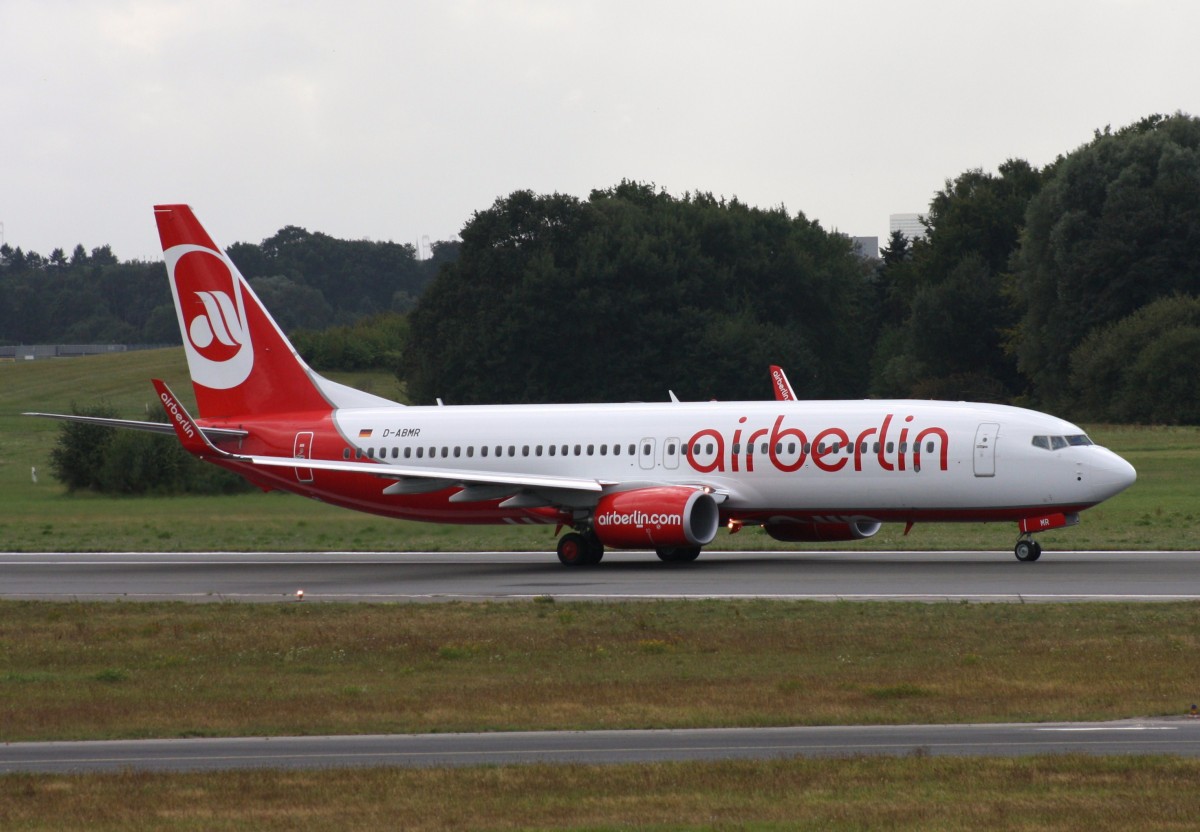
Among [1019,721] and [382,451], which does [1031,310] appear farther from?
[1019,721]

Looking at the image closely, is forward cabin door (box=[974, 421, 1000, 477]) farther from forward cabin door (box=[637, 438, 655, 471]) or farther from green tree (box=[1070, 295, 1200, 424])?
green tree (box=[1070, 295, 1200, 424])

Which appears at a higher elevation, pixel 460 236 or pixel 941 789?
pixel 460 236

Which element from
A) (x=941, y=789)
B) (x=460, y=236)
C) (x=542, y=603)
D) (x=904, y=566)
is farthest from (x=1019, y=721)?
(x=460, y=236)

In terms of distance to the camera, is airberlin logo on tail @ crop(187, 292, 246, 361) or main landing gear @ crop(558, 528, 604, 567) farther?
airberlin logo on tail @ crop(187, 292, 246, 361)

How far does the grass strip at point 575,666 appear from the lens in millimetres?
17703

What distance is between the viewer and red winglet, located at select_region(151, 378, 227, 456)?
36.6m

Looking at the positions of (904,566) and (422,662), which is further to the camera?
(904,566)

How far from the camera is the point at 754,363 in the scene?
91750 mm

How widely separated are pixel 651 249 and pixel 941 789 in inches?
3319

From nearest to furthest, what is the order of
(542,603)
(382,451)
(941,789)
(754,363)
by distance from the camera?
(941,789) < (542,603) < (382,451) < (754,363)

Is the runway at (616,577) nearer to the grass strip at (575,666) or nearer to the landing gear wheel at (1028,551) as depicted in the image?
the landing gear wheel at (1028,551)

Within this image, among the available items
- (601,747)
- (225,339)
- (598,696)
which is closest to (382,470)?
(225,339)

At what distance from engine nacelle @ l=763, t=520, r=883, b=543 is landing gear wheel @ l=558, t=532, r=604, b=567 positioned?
3.72 m

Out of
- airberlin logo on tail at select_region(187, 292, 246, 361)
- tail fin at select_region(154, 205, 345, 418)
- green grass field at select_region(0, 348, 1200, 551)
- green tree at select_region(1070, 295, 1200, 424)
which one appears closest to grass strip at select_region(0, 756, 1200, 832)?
green grass field at select_region(0, 348, 1200, 551)
